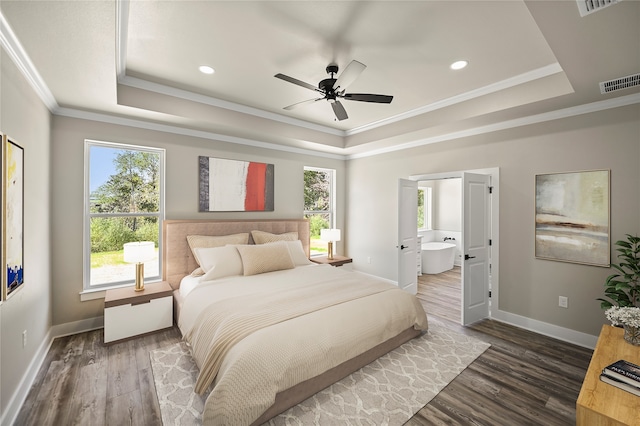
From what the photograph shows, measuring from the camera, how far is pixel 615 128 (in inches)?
109

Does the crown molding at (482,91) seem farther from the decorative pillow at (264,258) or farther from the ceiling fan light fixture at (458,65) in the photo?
the decorative pillow at (264,258)

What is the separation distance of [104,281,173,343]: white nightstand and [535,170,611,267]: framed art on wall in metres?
4.58

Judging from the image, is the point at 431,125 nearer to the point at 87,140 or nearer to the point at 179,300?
the point at 179,300

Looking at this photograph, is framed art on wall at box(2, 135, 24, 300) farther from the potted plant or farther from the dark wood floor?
the potted plant

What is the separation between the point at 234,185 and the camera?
4293 millimetres

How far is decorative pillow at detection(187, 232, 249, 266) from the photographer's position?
3670mm

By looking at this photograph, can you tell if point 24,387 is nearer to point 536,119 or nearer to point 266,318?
point 266,318

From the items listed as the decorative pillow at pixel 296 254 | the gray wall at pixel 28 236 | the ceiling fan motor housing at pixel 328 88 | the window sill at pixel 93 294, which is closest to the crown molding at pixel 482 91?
the ceiling fan motor housing at pixel 328 88

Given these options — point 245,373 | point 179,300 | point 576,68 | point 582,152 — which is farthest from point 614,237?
point 179,300

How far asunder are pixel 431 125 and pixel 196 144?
11.0 ft

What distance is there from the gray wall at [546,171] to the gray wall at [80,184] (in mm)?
3404

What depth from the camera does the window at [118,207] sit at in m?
3.28

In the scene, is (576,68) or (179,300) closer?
(576,68)

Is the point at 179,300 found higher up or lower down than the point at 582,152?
lower down
